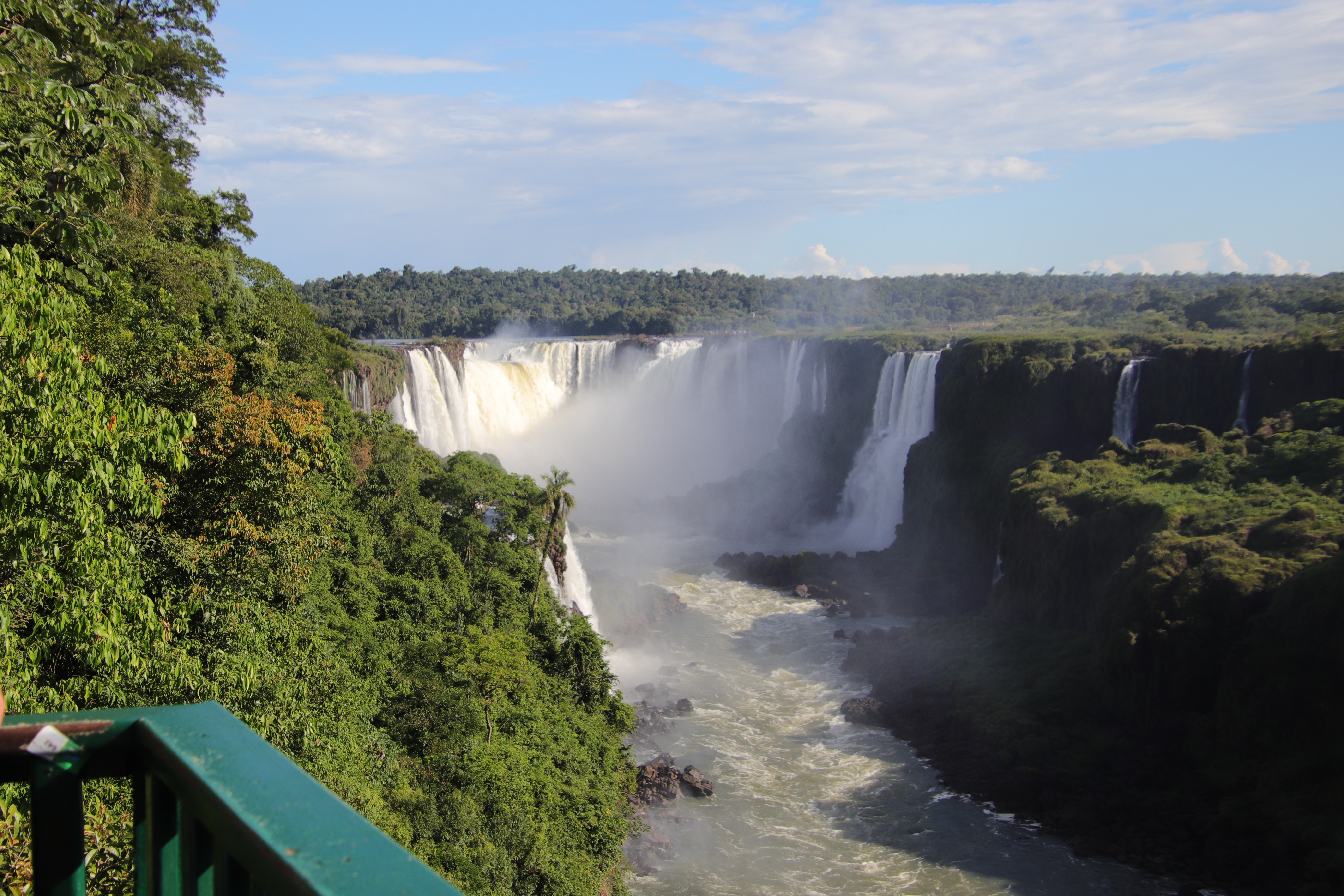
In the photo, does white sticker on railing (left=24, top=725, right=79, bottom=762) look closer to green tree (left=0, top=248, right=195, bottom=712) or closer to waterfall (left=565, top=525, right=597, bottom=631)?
green tree (left=0, top=248, right=195, bottom=712)

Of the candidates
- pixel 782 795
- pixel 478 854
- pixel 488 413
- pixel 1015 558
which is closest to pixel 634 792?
pixel 782 795

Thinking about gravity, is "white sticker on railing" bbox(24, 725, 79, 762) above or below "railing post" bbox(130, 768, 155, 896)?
above

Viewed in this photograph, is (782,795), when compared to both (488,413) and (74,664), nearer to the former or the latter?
(74,664)

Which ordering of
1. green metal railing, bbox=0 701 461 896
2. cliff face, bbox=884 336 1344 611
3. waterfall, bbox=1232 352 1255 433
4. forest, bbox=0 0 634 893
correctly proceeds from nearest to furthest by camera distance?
green metal railing, bbox=0 701 461 896 < forest, bbox=0 0 634 893 < waterfall, bbox=1232 352 1255 433 < cliff face, bbox=884 336 1344 611

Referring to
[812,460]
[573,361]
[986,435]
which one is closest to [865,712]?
[986,435]

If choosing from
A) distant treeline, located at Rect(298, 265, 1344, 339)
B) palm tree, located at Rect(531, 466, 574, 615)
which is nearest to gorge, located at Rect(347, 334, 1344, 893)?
palm tree, located at Rect(531, 466, 574, 615)

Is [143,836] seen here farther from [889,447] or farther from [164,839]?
[889,447]
